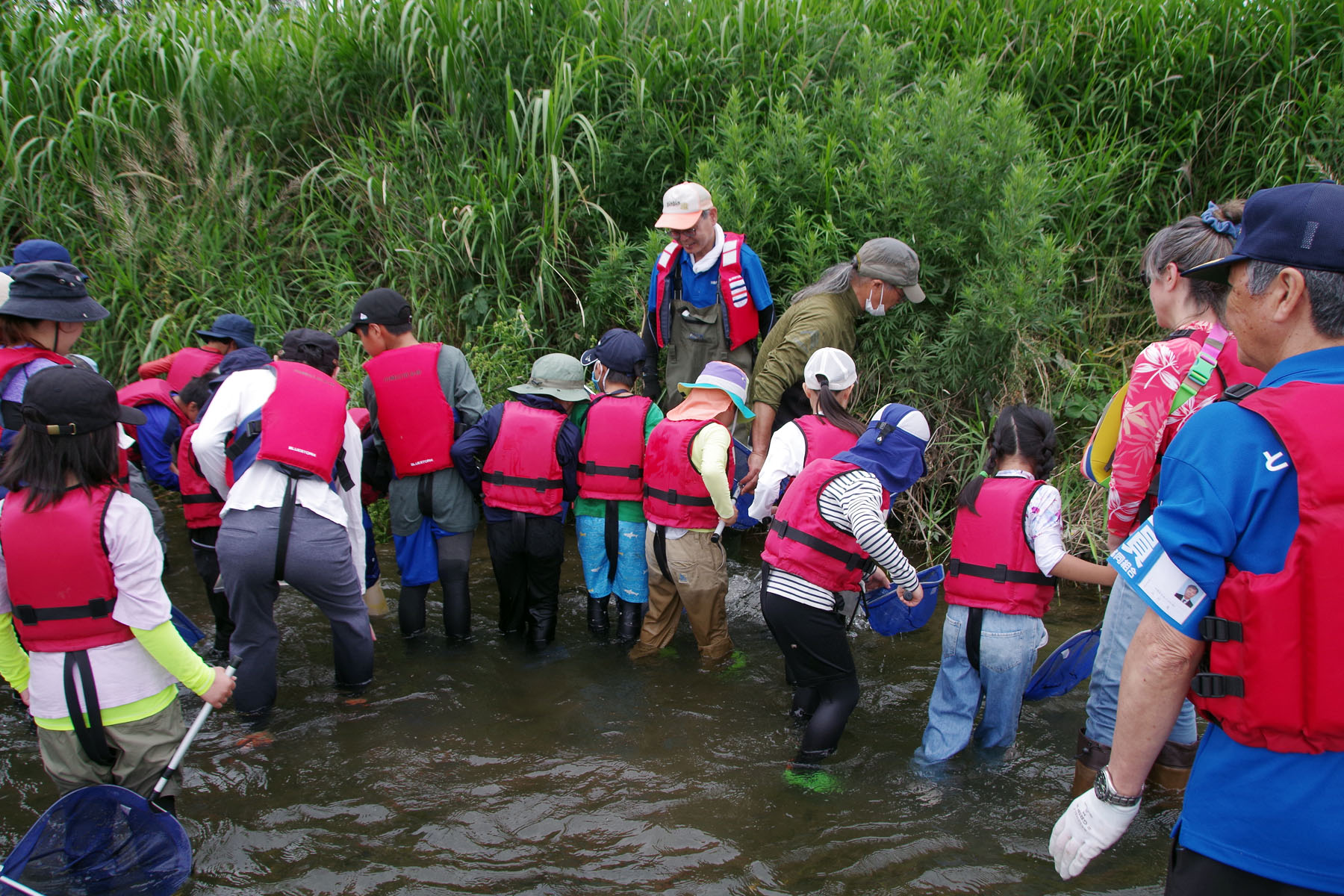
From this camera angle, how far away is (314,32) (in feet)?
27.0

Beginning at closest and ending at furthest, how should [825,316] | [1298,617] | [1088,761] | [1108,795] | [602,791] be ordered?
[1298,617] < [1108,795] < [1088,761] < [602,791] < [825,316]

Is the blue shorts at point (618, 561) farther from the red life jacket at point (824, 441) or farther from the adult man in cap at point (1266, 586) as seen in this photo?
the adult man in cap at point (1266, 586)

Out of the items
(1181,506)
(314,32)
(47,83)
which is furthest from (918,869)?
(47,83)

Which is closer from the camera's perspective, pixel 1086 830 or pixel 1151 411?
pixel 1086 830

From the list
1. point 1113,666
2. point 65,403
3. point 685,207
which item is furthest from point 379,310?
point 1113,666

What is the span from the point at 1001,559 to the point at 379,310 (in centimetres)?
328

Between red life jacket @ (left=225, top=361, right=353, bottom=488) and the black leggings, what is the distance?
1008 mm

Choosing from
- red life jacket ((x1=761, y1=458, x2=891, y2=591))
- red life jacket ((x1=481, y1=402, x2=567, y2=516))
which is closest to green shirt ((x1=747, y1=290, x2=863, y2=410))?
red life jacket ((x1=481, y1=402, x2=567, y2=516))

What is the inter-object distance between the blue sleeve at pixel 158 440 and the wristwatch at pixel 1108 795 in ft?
16.4

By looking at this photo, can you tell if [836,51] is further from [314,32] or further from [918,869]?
[918,869]

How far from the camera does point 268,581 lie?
384 cm

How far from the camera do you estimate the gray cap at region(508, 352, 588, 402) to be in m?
4.67

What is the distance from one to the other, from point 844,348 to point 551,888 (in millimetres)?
3122

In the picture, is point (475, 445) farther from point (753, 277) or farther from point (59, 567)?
point (59, 567)
